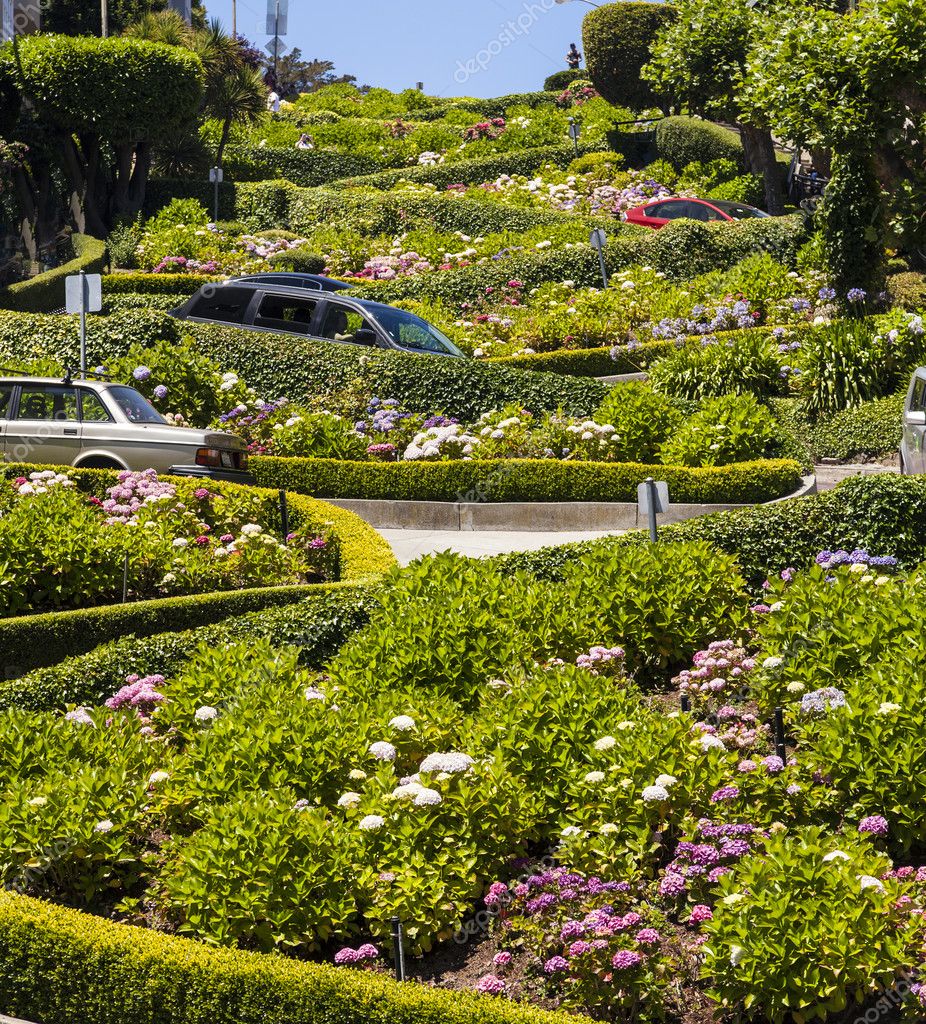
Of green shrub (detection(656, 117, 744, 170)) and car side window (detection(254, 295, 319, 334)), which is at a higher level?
green shrub (detection(656, 117, 744, 170))

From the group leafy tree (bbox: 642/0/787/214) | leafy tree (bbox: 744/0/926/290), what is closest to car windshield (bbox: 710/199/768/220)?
leafy tree (bbox: 642/0/787/214)

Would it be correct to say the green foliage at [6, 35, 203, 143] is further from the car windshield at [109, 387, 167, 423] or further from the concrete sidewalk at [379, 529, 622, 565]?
the concrete sidewalk at [379, 529, 622, 565]

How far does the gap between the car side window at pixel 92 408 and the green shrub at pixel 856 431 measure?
8388 millimetres

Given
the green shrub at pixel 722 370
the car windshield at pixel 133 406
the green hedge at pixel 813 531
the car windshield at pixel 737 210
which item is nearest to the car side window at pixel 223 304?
the car windshield at pixel 133 406

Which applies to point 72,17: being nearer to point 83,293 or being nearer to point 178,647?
point 83,293

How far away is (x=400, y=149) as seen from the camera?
5066cm

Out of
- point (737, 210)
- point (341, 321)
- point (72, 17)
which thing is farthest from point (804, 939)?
point (72, 17)

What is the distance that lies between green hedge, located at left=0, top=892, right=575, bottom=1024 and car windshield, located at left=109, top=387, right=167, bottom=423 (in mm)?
9087

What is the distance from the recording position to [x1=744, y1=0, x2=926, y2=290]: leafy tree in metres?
20.2

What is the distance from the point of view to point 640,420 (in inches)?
642

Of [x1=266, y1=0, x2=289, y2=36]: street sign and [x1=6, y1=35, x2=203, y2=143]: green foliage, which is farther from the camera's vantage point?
[x1=266, y1=0, x2=289, y2=36]: street sign

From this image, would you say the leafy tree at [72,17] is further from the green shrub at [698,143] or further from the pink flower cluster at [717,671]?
the pink flower cluster at [717,671]

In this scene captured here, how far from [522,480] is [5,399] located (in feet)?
17.8

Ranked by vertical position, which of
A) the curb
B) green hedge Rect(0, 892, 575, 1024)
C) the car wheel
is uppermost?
the car wheel
